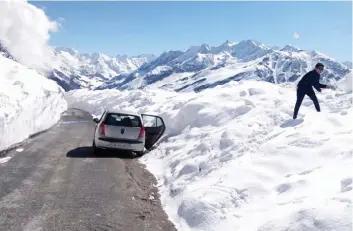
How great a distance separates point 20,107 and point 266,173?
13.5 meters

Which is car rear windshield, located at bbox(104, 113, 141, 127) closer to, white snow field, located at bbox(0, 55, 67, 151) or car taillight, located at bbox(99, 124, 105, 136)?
car taillight, located at bbox(99, 124, 105, 136)

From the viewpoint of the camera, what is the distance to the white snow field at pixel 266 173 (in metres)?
7.00

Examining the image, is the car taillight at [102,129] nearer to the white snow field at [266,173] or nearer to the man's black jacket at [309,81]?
the white snow field at [266,173]

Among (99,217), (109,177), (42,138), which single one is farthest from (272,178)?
(42,138)

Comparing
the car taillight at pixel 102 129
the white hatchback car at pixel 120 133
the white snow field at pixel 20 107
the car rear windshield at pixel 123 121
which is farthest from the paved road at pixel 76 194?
the white snow field at pixel 20 107

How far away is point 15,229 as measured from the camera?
6.95 metres

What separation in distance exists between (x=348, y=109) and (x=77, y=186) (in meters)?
10.4

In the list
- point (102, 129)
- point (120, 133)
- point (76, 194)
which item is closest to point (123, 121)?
point (120, 133)

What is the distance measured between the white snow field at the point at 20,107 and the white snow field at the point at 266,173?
571cm

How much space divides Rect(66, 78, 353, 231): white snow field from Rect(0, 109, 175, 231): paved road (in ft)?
2.18

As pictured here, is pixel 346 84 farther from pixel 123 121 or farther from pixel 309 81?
pixel 123 121

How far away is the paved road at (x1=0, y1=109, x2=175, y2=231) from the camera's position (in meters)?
7.60

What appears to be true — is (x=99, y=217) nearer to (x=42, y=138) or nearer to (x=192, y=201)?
(x=192, y=201)

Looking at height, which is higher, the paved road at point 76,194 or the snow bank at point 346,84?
the snow bank at point 346,84
